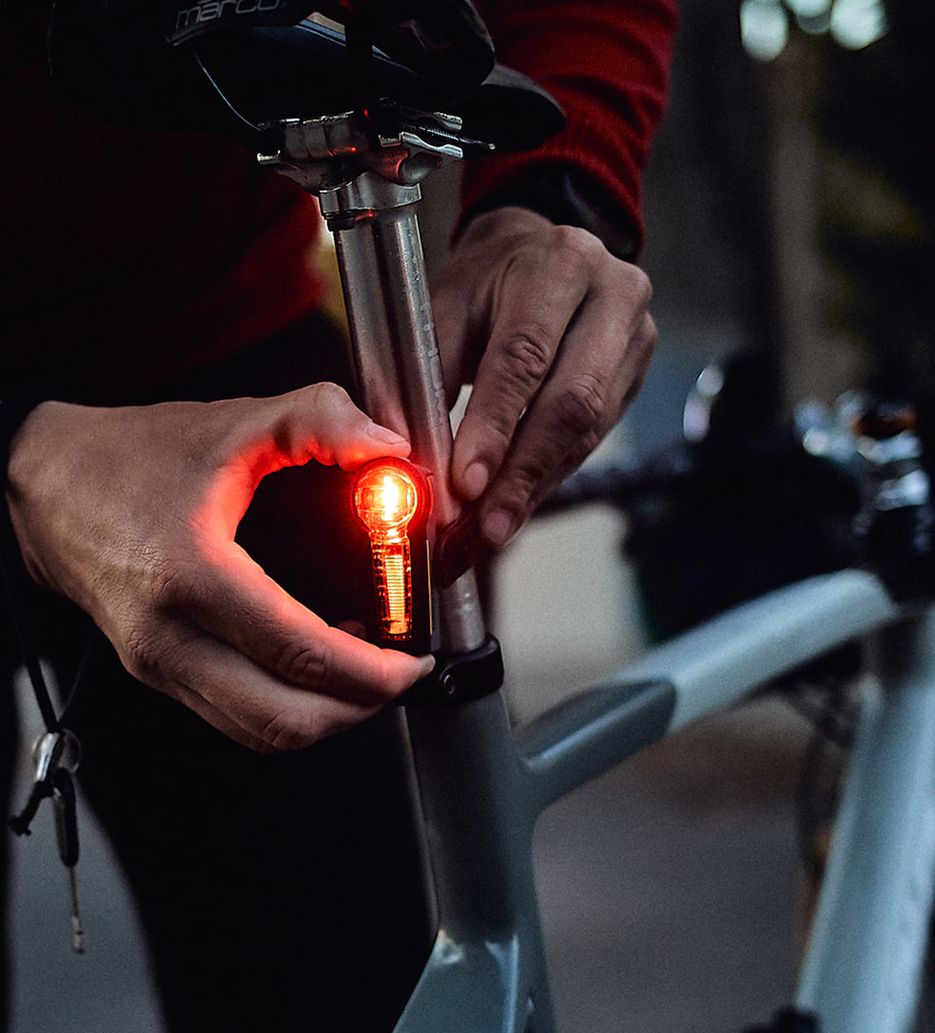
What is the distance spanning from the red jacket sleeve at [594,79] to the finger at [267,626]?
0.27 m

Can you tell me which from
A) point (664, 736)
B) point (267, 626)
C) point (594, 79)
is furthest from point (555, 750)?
point (594, 79)

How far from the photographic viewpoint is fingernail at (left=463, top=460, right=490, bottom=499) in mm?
397

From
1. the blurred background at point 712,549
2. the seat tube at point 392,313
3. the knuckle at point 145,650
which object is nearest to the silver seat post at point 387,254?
the seat tube at point 392,313

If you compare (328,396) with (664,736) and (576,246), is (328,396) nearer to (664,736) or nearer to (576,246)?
(576,246)

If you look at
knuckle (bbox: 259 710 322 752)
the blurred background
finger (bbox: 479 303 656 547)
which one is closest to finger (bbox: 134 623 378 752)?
knuckle (bbox: 259 710 322 752)

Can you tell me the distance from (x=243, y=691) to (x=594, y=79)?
36 centimetres

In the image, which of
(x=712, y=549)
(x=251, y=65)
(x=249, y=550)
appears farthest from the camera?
(x=712, y=549)

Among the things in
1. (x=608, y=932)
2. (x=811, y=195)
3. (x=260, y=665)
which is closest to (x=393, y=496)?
(x=260, y=665)

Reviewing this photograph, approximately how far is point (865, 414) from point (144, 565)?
699mm

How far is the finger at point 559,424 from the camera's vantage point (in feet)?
1.37

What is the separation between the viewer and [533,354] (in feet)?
1.36

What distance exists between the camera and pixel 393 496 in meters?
0.34

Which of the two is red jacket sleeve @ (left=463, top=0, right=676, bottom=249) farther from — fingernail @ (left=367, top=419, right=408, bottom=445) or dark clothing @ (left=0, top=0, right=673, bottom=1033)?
fingernail @ (left=367, top=419, right=408, bottom=445)

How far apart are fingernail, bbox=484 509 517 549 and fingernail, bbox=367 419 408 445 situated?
0.25 ft
